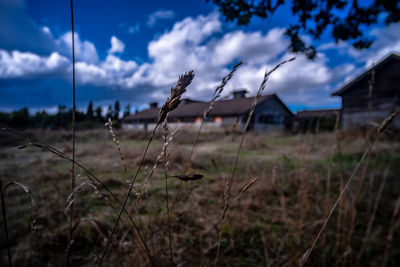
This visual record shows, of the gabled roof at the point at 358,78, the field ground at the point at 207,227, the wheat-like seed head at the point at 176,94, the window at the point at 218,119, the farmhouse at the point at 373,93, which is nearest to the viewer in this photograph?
the wheat-like seed head at the point at 176,94


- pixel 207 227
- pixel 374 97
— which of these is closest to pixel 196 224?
pixel 207 227

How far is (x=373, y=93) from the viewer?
38.4 feet

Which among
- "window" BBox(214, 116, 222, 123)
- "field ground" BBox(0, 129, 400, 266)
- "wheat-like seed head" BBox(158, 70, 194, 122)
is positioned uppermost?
"window" BBox(214, 116, 222, 123)

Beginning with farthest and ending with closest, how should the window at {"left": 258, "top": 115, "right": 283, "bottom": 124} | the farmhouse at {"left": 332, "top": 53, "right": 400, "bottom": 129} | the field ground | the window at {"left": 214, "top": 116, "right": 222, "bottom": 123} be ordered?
the window at {"left": 258, "top": 115, "right": 283, "bottom": 124} < the window at {"left": 214, "top": 116, "right": 222, "bottom": 123} < the farmhouse at {"left": 332, "top": 53, "right": 400, "bottom": 129} < the field ground

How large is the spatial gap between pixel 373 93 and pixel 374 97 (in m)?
0.40

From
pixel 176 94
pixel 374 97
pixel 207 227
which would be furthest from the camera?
pixel 374 97

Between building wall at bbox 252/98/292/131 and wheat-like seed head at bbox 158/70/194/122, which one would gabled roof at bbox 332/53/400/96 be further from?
wheat-like seed head at bbox 158/70/194/122

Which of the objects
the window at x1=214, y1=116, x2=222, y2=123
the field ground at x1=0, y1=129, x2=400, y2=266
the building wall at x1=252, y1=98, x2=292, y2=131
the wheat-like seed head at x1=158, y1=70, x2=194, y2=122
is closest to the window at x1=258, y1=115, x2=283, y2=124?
the building wall at x1=252, y1=98, x2=292, y2=131

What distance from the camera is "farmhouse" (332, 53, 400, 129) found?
10.5 meters

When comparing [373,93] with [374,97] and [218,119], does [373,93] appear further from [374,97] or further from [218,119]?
[218,119]

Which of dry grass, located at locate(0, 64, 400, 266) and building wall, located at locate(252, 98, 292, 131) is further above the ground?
building wall, located at locate(252, 98, 292, 131)

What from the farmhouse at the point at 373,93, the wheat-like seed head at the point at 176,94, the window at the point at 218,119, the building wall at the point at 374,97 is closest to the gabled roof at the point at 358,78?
the farmhouse at the point at 373,93

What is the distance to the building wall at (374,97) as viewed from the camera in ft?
34.7

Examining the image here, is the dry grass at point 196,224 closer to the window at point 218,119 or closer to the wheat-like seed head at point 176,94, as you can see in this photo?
the wheat-like seed head at point 176,94
